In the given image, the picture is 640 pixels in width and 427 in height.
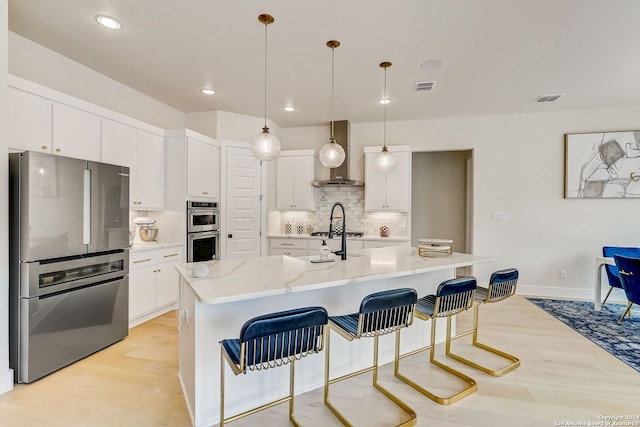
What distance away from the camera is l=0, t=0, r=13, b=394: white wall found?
2.20 m

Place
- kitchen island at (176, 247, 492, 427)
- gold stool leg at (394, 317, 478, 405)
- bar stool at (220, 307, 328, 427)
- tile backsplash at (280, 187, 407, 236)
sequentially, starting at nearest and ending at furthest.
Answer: bar stool at (220, 307, 328, 427) → kitchen island at (176, 247, 492, 427) → gold stool leg at (394, 317, 478, 405) → tile backsplash at (280, 187, 407, 236)

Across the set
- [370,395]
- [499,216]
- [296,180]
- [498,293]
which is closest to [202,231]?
[296,180]

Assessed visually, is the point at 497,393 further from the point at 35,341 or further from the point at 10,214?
the point at 10,214

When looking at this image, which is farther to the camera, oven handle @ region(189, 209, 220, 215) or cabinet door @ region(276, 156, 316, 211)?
cabinet door @ region(276, 156, 316, 211)

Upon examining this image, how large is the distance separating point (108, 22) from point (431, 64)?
301cm

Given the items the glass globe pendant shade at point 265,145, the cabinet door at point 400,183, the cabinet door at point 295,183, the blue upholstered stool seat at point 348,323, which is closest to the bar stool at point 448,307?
the blue upholstered stool seat at point 348,323

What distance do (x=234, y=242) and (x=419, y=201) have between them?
3.93m

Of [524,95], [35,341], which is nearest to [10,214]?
[35,341]

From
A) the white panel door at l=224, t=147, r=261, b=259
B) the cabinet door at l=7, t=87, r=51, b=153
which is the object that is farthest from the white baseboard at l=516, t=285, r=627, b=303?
the cabinet door at l=7, t=87, r=51, b=153

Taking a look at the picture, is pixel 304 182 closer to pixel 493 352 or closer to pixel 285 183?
pixel 285 183

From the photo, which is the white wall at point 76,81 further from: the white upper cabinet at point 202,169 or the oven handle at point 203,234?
the oven handle at point 203,234

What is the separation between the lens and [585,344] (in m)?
3.07

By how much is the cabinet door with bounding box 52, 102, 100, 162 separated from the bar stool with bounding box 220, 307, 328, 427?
2574 millimetres

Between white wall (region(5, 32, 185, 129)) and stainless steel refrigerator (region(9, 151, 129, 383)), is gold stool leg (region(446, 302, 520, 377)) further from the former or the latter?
white wall (region(5, 32, 185, 129))
